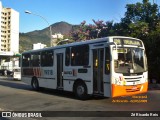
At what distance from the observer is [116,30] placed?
109ft

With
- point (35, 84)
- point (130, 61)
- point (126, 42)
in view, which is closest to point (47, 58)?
point (35, 84)

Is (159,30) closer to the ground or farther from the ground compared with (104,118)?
farther from the ground

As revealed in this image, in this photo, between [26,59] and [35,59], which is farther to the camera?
[26,59]

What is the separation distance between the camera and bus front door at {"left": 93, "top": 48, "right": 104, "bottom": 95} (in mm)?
14117

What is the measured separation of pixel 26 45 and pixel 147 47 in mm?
151778

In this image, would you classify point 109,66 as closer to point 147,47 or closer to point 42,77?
point 42,77

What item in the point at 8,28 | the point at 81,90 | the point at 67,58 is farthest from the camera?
the point at 8,28

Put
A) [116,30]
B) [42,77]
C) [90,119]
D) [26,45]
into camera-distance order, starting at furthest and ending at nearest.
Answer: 1. [26,45]
2. [116,30]
3. [42,77]
4. [90,119]

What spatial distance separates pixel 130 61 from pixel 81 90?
3183mm

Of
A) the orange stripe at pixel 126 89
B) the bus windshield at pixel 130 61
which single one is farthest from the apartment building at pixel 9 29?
the orange stripe at pixel 126 89

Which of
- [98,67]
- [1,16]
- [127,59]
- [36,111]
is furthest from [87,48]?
[1,16]

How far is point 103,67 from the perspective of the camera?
45.6 ft

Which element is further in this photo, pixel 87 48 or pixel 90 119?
pixel 87 48

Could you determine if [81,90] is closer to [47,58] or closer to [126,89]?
[126,89]
